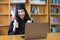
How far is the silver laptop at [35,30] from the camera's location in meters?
2.07

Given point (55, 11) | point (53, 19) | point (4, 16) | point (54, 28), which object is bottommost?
point (54, 28)

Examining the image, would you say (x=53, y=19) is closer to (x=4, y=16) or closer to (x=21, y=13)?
(x=4, y=16)

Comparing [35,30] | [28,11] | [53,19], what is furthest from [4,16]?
[35,30]

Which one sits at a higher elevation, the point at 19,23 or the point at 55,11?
the point at 55,11

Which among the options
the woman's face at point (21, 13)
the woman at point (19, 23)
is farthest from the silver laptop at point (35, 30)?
the woman's face at point (21, 13)

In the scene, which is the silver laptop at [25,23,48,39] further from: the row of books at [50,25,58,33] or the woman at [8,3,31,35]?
the row of books at [50,25,58,33]

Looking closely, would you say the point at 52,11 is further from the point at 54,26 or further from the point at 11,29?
the point at 11,29

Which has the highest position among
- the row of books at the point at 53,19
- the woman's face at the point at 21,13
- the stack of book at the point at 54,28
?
the woman's face at the point at 21,13

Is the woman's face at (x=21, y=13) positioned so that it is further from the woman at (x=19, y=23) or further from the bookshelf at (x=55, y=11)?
the bookshelf at (x=55, y=11)

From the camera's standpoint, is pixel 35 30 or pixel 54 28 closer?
pixel 35 30

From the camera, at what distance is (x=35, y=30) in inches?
82.1

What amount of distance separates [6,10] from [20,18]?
1.66 meters

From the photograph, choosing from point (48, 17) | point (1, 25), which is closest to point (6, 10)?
point (1, 25)

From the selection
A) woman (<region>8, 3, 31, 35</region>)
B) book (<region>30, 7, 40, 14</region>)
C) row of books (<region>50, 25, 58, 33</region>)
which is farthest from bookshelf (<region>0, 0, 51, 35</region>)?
woman (<region>8, 3, 31, 35</region>)
